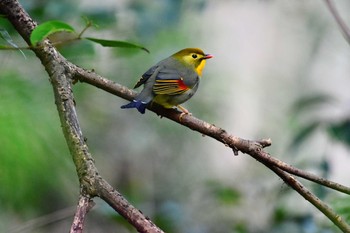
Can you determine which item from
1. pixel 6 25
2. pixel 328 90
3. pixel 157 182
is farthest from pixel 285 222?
pixel 328 90

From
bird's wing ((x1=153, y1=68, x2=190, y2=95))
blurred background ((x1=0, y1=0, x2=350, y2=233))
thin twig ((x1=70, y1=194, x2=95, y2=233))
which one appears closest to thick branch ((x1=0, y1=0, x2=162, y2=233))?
thin twig ((x1=70, y1=194, x2=95, y2=233))

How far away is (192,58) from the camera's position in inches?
71.6

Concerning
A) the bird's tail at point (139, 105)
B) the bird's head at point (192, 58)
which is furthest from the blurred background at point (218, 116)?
the bird's tail at point (139, 105)

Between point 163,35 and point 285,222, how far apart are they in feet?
5.97

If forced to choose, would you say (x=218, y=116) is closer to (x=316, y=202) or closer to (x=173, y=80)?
(x=173, y=80)

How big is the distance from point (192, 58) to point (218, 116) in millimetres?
2437

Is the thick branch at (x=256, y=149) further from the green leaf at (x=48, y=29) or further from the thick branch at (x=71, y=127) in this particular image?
the green leaf at (x=48, y=29)

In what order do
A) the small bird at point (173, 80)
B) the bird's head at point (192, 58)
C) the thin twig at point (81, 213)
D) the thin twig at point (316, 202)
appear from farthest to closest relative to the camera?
the bird's head at point (192, 58) → the small bird at point (173, 80) → the thin twig at point (316, 202) → the thin twig at point (81, 213)

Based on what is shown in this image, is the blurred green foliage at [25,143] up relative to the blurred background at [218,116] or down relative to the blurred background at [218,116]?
down

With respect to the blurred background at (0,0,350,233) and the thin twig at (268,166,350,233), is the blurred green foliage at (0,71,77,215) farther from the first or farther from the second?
the thin twig at (268,166,350,233)

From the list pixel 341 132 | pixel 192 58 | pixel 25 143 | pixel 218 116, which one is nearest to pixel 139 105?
pixel 25 143

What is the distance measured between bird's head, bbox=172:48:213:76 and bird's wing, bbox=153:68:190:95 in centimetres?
14

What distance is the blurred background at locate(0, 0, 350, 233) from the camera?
241cm

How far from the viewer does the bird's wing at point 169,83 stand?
1.44 metres
